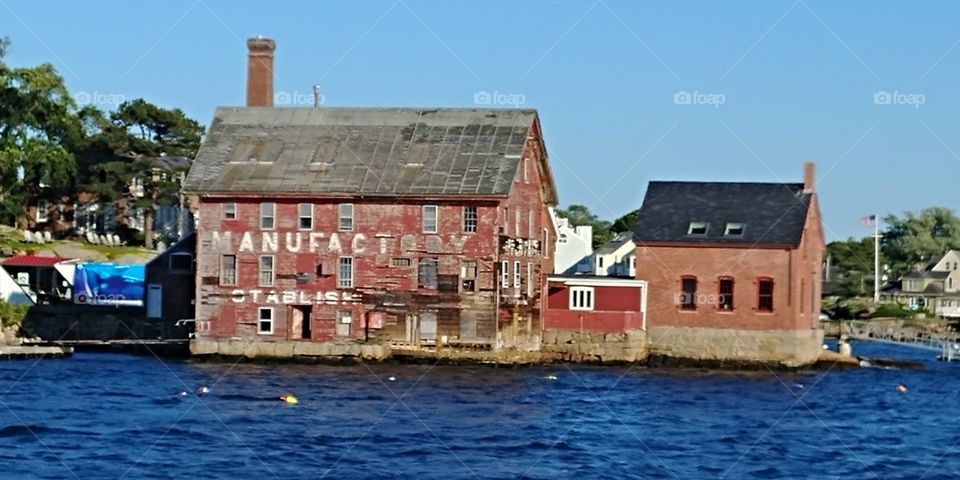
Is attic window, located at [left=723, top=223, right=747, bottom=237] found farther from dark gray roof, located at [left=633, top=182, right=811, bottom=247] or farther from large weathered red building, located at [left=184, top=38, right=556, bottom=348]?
large weathered red building, located at [left=184, top=38, right=556, bottom=348]

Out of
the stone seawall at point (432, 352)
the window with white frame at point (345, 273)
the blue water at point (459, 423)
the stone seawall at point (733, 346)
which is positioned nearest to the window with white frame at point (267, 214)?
the window with white frame at point (345, 273)

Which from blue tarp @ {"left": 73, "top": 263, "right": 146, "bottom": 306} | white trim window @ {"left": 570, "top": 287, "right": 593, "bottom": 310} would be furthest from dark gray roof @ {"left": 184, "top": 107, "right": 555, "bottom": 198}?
blue tarp @ {"left": 73, "top": 263, "right": 146, "bottom": 306}

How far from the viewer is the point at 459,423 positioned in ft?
154

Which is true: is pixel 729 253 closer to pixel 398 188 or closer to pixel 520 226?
pixel 520 226

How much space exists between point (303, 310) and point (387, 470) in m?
30.0

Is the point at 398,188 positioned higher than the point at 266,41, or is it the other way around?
the point at 266,41

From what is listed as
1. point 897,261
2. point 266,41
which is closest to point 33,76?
point 266,41

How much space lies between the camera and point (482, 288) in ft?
216

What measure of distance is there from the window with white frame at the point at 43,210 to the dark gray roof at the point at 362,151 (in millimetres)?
31097

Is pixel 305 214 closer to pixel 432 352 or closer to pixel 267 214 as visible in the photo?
pixel 267 214

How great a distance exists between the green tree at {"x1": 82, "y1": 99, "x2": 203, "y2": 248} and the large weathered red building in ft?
93.2

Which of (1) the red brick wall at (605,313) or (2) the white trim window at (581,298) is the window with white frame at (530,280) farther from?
(2) the white trim window at (581,298)

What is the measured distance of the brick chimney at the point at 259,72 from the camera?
2921 inches

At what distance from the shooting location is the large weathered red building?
66125 millimetres
